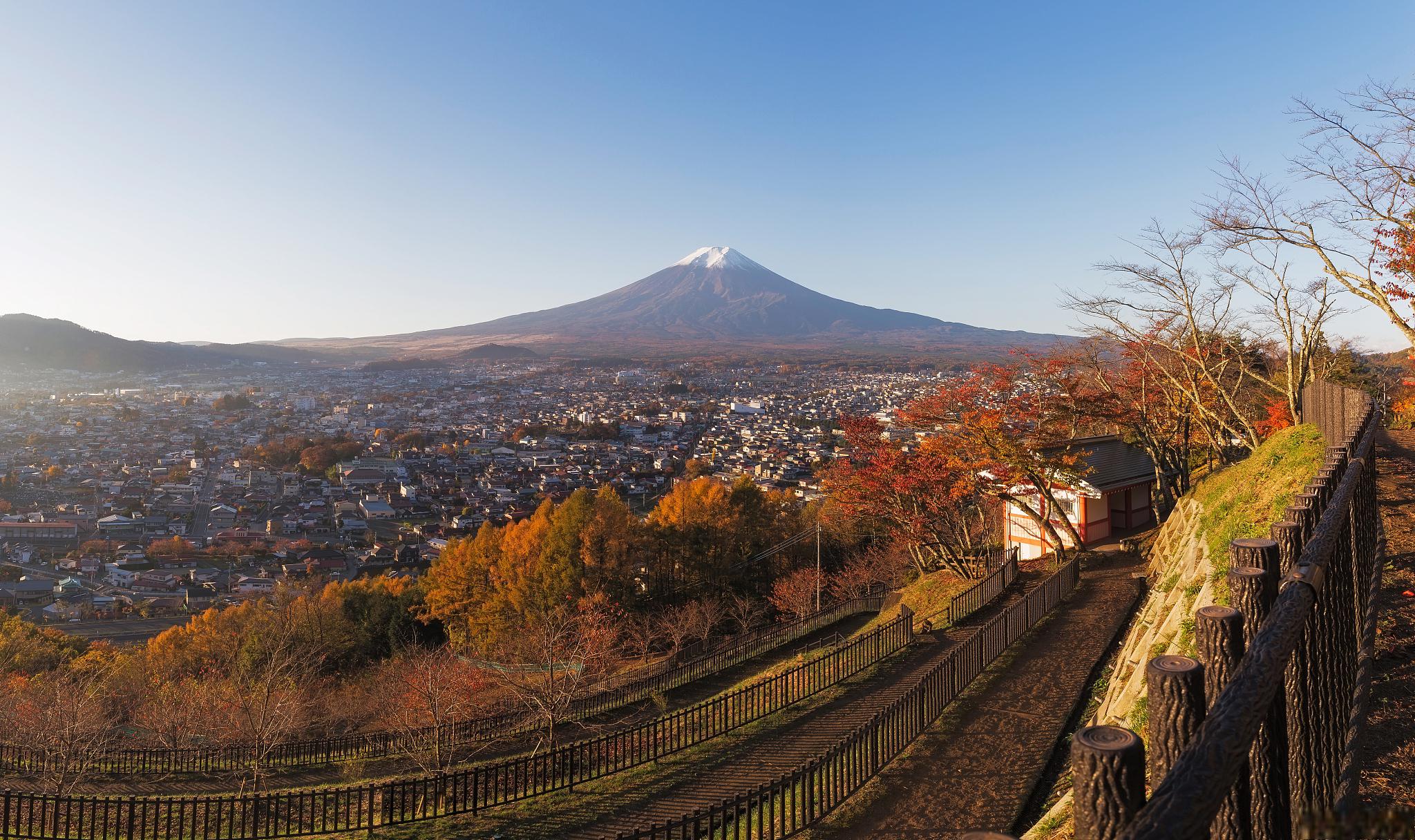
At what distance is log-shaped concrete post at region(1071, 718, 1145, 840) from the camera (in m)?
1.12

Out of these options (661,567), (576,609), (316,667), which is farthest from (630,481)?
(316,667)

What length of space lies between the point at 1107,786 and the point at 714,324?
13928cm

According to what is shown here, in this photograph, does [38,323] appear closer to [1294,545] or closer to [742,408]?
[742,408]

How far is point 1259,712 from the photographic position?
4.07 feet

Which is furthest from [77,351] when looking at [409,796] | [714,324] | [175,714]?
[409,796]

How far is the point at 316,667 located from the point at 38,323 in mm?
127153

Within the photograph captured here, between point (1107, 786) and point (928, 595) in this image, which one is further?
point (928, 595)

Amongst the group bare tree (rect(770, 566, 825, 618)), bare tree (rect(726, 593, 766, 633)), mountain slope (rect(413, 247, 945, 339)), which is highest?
mountain slope (rect(413, 247, 945, 339))

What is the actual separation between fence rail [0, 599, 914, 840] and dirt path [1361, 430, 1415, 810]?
24.2 feet

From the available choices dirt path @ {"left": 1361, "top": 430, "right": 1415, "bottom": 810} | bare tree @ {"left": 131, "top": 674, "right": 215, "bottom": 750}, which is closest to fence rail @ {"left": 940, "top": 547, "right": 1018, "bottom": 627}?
dirt path @ {"left": 1361, "top": 430, "right": 1415, "bottom": 810}

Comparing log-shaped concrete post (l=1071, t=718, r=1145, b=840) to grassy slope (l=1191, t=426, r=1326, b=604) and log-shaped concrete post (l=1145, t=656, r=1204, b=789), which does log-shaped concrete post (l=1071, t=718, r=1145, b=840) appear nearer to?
log-shaped concrete post (l=1145, t=656, r=1204, b=789)

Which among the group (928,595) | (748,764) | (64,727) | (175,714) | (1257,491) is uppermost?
(1257,491)

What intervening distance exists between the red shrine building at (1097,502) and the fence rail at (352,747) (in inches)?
344

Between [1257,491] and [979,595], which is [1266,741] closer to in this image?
[1257,491]
